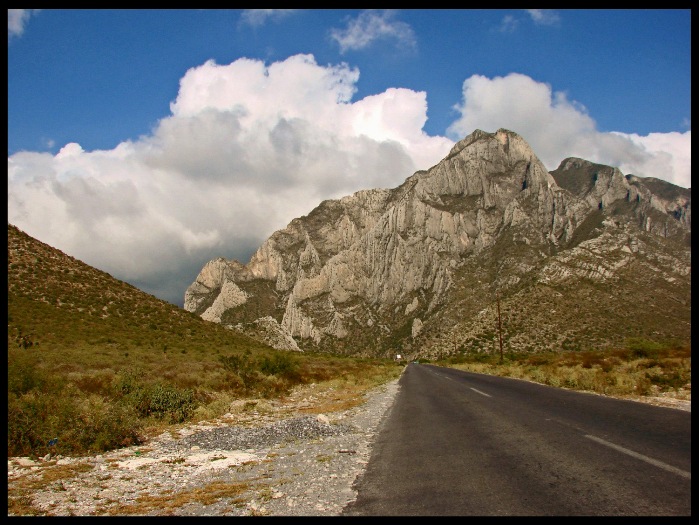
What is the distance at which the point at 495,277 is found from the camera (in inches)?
5197

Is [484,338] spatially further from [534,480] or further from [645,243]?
[534,480]

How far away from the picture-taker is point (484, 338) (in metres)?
92.6

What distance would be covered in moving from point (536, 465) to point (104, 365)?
82.9 ft

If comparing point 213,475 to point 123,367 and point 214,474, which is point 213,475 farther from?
point 123,367

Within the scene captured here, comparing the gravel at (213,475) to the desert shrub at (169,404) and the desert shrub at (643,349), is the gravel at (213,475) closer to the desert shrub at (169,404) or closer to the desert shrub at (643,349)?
the desert shrub at (169,404)

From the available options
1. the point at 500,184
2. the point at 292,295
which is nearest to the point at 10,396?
the point at 292,295

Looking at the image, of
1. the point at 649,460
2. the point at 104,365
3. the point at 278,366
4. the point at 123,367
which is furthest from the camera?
the point at 278,366

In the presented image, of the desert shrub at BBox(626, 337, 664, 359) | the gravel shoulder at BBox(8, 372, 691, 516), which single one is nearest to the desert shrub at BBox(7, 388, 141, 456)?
the gravel shoulder at BBox(8, 372, 691, 516)

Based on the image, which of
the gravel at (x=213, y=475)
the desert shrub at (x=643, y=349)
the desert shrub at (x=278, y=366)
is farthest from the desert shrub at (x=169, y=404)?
the desert shrub at (x=643, y=349)

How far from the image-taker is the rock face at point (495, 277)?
86500mm

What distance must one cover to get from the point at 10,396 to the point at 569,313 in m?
92.0

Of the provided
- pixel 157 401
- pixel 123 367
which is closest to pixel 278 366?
pixel 123 367

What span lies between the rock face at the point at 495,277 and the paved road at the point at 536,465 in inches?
2911

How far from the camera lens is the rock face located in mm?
86500
